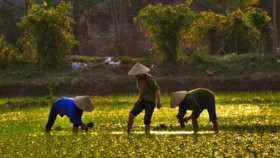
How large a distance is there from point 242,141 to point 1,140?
3.33 meters

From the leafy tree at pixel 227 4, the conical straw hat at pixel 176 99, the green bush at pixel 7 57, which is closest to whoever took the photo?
the conical straw hat at pixel 176 99

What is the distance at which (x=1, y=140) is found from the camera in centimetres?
641

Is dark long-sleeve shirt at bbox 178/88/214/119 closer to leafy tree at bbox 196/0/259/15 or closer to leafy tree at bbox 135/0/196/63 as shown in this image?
leafy tree at bbox 135/0/196/63

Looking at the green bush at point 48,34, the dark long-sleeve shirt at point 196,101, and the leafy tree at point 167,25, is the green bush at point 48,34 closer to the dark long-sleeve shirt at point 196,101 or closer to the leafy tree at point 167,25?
the leafy tree at point 167,25

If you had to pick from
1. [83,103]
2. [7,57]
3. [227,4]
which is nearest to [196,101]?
[83,103]

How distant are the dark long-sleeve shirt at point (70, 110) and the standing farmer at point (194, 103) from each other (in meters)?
1.55

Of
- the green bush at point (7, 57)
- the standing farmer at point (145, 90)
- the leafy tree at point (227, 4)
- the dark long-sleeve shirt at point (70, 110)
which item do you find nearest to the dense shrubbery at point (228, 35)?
the leafy tree at point (227, 4)

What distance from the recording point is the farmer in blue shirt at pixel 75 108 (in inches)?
284

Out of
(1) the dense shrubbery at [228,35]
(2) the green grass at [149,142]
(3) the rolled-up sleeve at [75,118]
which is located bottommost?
(2) the green grass at [149,142]

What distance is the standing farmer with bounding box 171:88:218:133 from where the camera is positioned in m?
7.34

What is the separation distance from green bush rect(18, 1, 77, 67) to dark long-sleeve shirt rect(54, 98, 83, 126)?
11622 mm

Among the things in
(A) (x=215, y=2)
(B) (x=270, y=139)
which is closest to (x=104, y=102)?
(B) (x=270, y=139)

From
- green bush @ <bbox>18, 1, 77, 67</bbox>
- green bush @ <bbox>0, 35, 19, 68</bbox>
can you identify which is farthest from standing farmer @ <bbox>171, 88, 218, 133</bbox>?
green bush @ <bbox>0, 35, 19, 68</bbox>

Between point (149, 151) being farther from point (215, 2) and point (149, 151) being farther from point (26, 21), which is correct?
point (215, 2)
